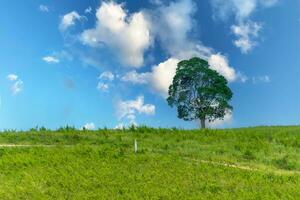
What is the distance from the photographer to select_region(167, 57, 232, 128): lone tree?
194 feet

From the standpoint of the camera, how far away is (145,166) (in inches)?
1128

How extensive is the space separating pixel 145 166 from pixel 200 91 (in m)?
31.1

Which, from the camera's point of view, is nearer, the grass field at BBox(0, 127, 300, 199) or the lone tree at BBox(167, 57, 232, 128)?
the grass field at BBox(0, 127, 300, 199)

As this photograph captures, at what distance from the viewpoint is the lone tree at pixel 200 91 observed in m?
59.1

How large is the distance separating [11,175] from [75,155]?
168 inches

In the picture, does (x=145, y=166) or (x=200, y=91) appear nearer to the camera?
(x=145, y=166)

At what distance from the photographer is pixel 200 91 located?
59062mm

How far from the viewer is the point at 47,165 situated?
29141 millimetres

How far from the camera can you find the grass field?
2500 cm

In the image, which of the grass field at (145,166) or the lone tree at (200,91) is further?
the lone tree at (200,91)

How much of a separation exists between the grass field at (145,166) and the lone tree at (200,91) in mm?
17918

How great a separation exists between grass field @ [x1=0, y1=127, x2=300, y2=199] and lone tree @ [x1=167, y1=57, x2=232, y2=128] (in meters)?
17.9

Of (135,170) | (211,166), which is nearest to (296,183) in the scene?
(211,166)

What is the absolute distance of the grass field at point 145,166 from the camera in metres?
25.0
